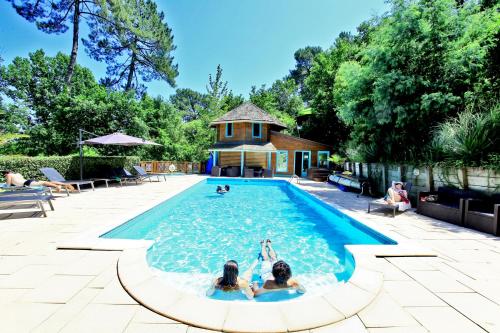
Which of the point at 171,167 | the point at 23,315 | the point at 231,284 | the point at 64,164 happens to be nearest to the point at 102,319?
the point at 23,315

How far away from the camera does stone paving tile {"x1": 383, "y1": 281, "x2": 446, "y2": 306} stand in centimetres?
249

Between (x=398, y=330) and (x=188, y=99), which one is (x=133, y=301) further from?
(x=188, y=99)

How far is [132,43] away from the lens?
72.0ft

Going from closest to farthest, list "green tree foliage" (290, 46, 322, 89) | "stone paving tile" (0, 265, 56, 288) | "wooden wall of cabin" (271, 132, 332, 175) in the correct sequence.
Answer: "stone paving tile" (0, 265, 56, 288) → "wooden wall of cabin" (271, 132, 332, 175) → "green tree foliage" (290, 46, 322, 89)

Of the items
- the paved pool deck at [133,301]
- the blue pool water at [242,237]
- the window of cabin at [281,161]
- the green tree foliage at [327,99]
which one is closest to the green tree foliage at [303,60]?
the green tree foliage at [327,99]

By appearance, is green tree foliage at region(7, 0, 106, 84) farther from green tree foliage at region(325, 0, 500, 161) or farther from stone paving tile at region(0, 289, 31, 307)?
stone paving tile at region(0, 289, 31, 307)

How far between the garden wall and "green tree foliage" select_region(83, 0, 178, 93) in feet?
66.1

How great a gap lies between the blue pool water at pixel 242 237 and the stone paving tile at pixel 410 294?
0.84 m

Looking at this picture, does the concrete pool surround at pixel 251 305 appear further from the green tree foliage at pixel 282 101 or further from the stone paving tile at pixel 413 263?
the green tree foliage at pixel 282 101

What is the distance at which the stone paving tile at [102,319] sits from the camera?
6.66 ft

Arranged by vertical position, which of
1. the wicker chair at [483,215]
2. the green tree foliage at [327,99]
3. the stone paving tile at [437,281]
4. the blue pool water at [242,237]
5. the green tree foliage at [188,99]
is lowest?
the blue pool water at [242,237]

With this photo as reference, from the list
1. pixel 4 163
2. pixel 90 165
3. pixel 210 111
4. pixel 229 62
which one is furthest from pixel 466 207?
pixel 229 62

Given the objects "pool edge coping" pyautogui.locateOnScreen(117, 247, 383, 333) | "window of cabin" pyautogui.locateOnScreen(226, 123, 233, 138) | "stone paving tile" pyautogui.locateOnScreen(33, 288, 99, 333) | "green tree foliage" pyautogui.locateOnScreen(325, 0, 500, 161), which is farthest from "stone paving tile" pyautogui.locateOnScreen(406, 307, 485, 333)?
"window of cabin" pyautogui.locateOnScreen(226, 123, 233, 138)

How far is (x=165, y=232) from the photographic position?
20.1 ft
